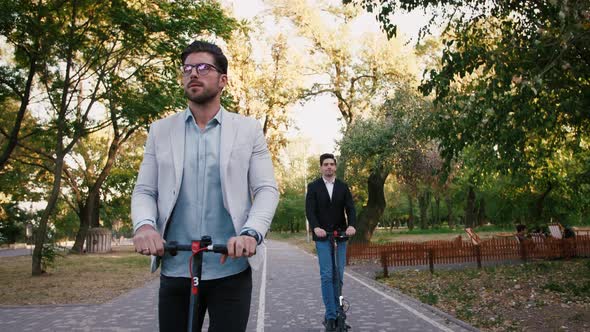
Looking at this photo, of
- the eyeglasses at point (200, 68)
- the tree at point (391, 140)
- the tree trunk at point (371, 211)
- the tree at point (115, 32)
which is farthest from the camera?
the tree trunk at point (371, 211)

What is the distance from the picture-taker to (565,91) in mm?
10891

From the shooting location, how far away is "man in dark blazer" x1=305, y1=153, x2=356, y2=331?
660 centimetres

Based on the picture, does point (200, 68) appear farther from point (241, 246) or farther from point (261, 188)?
point (241, 246)

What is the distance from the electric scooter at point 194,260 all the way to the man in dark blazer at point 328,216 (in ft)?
13.6

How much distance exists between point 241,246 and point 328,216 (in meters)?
4.62

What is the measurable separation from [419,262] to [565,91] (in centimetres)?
796

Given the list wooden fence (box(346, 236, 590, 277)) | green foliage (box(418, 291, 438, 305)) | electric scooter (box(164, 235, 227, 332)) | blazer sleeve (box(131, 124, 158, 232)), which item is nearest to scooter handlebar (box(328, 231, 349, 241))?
green foliage (box(418, 291, 438, 305))

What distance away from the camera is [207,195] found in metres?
2.63

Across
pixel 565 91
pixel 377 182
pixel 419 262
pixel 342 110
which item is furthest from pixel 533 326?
pixel 342 110

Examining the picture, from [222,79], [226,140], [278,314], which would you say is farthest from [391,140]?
[226,140]

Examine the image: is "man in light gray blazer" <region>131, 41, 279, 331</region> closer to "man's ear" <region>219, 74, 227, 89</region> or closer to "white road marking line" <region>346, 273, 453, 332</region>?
"man's ear" <region>219, 74, 227, 89</region>

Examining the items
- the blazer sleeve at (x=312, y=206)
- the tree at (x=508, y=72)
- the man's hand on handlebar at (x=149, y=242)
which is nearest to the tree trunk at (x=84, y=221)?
the tree at (x=508, y=72)

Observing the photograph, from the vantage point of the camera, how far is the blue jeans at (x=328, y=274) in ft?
21.6

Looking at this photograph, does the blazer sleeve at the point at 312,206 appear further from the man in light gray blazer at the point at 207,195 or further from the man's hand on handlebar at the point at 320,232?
the man in light gray blazer at the point at 207,195
